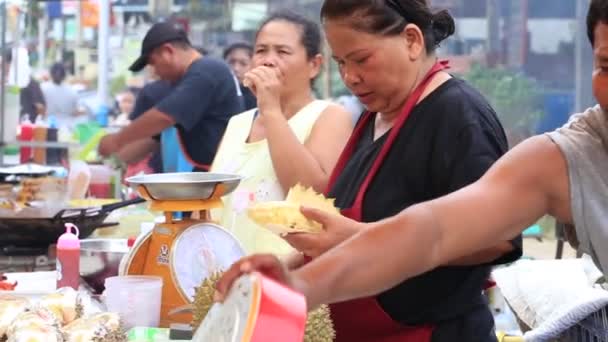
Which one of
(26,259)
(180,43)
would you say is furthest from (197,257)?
(180,43)

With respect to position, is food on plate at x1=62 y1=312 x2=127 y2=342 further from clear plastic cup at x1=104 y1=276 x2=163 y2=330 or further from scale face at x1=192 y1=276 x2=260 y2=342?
scale face at x1=192 y1=276 x2=260 y2=342

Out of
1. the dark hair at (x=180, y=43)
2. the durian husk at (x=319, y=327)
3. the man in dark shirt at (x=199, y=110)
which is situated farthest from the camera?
the dark hair at (x=180, y=43)

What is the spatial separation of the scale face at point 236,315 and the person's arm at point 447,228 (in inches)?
3.5

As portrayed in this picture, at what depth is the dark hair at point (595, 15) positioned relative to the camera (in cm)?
169

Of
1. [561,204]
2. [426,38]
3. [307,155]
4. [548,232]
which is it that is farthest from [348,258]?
[548,232]

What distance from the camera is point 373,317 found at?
2182mm

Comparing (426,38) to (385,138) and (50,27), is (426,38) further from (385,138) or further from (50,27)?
(50,27)

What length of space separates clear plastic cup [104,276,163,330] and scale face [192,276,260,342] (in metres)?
1.14

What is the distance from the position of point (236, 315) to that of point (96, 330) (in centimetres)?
105

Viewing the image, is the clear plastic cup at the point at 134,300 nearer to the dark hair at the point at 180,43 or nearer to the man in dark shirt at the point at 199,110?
the man in dark shirt at the point at 199,110

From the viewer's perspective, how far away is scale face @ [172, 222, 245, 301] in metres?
2.67

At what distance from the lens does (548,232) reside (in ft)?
26.8

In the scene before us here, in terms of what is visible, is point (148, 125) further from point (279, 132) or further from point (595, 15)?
point (595, 15)

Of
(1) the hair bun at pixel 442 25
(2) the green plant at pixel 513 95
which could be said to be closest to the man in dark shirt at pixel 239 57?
(2) the green plant at pixel 513 95
